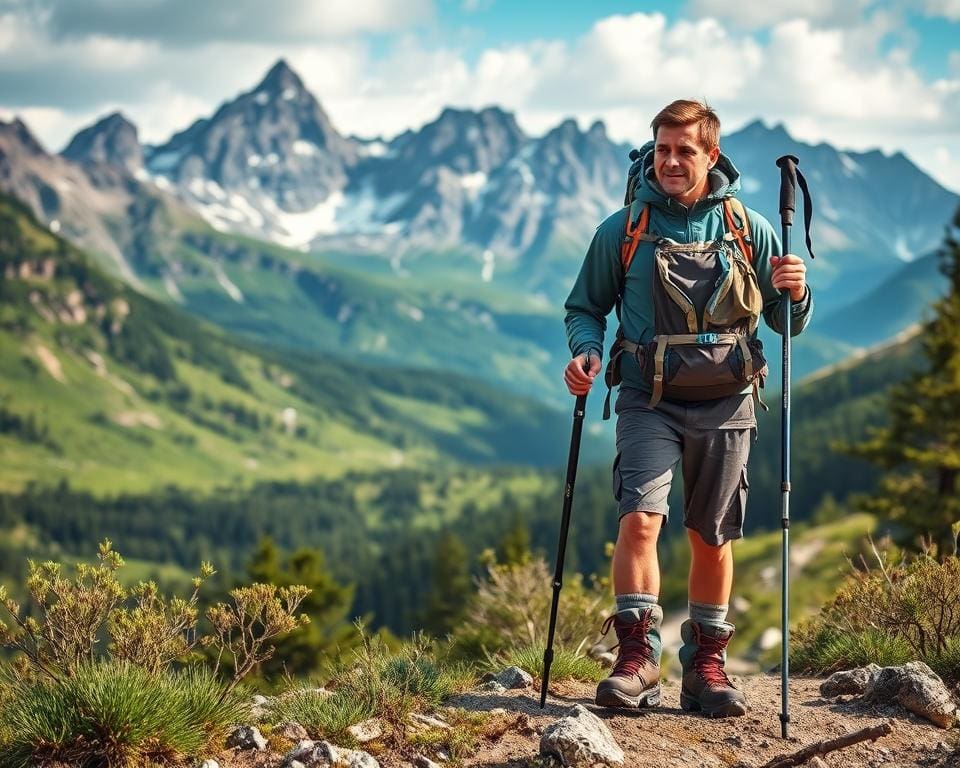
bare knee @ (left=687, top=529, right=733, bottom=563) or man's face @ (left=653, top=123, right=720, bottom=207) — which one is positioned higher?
man's face @ (left=653, top=123, right=720, bottom=207)

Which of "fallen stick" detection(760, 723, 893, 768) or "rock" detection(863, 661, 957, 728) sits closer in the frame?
"fallen stick" detection(760, 723, 893, 768)

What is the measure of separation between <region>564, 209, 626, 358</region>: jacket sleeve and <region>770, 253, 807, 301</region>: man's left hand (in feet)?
3.46

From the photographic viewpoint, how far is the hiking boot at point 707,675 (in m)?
7.09

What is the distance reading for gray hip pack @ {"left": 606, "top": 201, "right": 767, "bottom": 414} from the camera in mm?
6871

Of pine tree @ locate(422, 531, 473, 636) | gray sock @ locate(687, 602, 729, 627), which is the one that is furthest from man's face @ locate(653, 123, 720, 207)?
pine tree @ locate(422, 531, 473, 636)

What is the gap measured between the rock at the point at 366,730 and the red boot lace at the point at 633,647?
1.64m

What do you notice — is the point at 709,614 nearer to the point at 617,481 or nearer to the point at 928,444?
the point at 617,481

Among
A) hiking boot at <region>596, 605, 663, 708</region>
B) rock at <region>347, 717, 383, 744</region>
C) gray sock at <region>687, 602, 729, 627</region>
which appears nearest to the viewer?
rock at <region>347, 717, 383, 744</region>

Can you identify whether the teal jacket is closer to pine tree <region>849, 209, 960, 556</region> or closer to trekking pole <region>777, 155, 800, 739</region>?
trekking pole <region>777, 155, 800, 739</region>

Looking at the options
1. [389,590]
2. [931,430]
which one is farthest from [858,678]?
[389,590]

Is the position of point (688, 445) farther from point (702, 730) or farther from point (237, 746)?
point (237, 746)

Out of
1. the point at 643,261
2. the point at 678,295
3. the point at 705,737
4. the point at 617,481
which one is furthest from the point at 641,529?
the point at 643,261

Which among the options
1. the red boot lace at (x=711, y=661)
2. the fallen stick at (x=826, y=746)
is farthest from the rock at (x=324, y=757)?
the red boot lace at (x=711, y=661)

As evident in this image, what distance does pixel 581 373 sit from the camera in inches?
281
